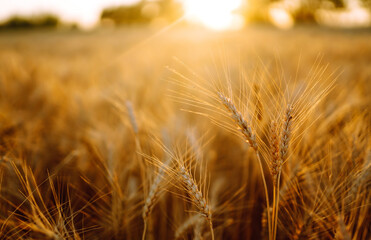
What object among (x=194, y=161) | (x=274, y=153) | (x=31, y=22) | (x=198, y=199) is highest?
(x=31, y=22)

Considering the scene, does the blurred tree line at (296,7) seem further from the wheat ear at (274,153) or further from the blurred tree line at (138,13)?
the wheat ear at (274,153)

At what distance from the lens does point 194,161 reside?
4.56 feet

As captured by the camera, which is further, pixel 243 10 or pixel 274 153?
pixel 243 10

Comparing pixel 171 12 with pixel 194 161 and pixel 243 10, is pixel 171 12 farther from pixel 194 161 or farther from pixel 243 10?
pixel 194 161

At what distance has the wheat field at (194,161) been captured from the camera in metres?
0.61

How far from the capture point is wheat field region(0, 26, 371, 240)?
0.61 meters

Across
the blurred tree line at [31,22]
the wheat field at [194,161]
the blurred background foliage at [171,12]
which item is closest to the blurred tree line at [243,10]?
the blurred background foliage at [171,12]

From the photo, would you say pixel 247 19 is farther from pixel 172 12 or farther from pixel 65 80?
pixel 65 80

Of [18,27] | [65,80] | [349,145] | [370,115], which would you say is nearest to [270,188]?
[349,145]

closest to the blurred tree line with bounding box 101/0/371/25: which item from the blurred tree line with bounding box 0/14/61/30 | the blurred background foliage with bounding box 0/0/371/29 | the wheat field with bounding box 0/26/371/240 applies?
the blurred background foliage with bounding box 0/0/371/29

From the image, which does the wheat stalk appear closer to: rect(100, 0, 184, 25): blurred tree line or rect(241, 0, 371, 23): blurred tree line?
rect(241, 0, 371, 23): blurred tree line

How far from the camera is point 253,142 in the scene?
522 mm

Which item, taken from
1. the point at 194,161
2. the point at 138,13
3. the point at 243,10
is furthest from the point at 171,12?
the point at 194,161

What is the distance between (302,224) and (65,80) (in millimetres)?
3115
